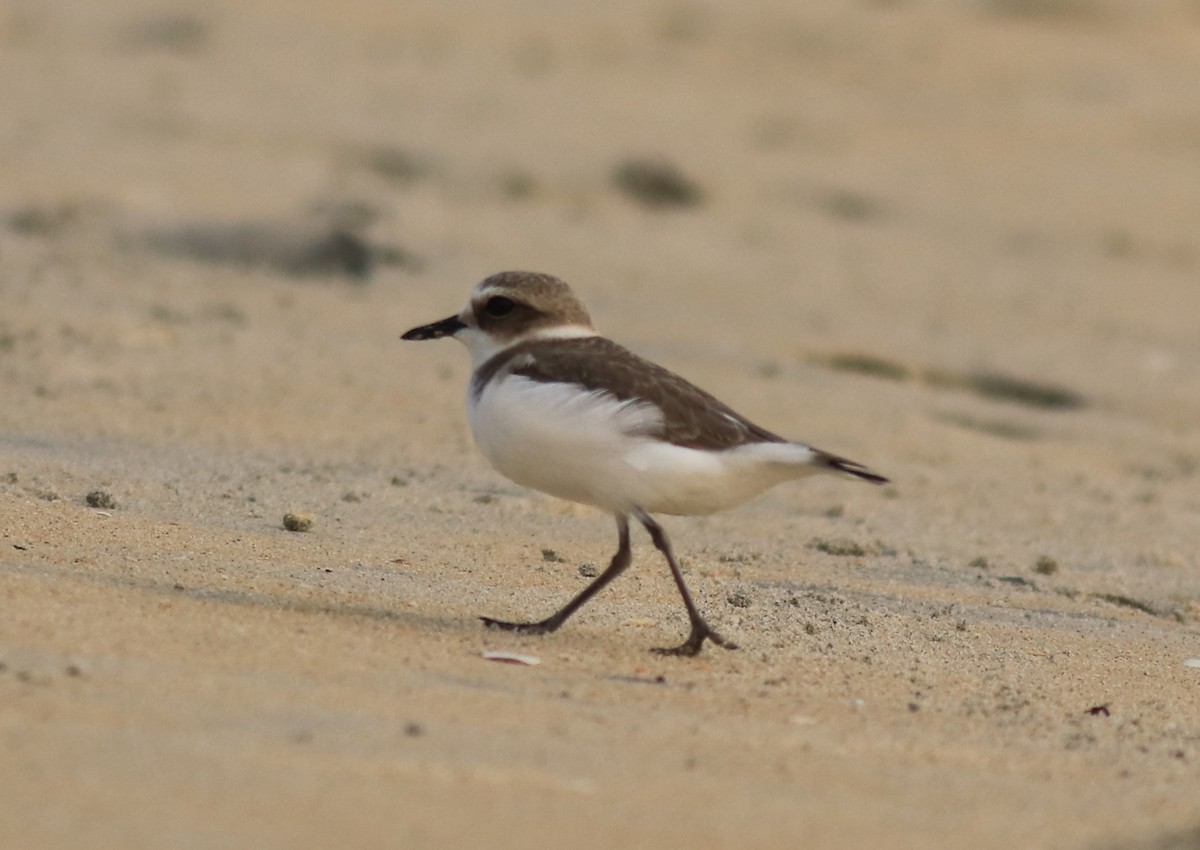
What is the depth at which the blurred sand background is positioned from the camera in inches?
139

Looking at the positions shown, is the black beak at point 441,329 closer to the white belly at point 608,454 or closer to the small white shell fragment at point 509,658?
the white belly at point 608,454

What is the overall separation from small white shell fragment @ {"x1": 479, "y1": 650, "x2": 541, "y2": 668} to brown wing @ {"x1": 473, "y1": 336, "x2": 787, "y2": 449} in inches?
25.4

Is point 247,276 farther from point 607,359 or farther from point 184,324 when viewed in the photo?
point 607,359

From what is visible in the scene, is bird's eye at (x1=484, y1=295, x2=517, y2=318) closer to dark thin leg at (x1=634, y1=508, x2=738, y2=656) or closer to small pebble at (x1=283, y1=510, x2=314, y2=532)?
dark thin leg at (x1=634, y1=508, x2=738, y2=656)

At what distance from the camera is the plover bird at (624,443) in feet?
15.3

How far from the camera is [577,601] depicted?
497 cm

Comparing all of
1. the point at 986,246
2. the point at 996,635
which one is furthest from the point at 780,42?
the point at 996,635

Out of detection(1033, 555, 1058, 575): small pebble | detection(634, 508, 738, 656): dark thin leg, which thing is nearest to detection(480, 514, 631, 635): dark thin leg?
detection(634, 508, 738, 656): dark thin leg

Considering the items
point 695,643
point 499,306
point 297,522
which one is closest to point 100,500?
point 297,522

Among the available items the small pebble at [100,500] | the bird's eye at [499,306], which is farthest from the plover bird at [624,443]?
the small pebble at [100,500]

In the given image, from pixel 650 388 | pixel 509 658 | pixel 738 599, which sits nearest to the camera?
pixel 509 658

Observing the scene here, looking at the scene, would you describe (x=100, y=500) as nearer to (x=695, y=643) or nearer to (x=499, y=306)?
(x=499, y=306)

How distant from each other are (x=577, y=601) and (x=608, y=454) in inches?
20.0

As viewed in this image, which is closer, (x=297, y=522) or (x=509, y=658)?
(x=509, y=658)
